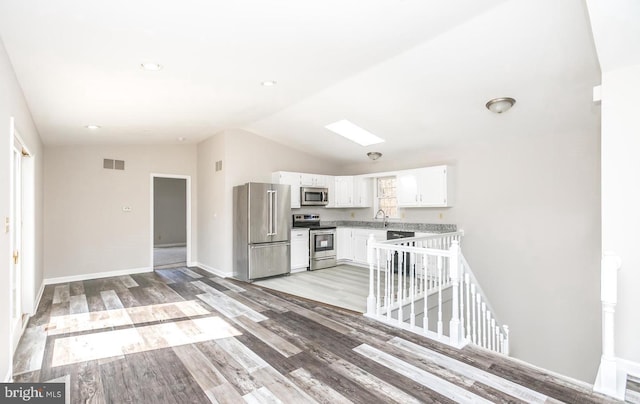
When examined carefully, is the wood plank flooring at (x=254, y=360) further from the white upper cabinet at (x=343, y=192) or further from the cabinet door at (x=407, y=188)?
the white upper cabinet at (x=343, y=192)

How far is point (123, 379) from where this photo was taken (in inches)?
98.0

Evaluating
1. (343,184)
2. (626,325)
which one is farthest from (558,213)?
(343,184)

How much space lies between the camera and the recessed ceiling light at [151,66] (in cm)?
282

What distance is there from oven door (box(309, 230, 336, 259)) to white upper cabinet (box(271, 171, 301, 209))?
0.74 metres

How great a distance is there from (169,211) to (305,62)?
1011 cm

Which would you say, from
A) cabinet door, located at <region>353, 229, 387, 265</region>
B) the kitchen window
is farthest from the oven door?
the kitchen window

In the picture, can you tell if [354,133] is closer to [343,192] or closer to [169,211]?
[343,192]

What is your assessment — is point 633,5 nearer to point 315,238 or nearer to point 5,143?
point 5,143

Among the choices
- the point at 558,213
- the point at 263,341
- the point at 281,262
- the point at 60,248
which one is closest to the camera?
the point at 263,341

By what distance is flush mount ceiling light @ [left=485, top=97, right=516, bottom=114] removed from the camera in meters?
3.77

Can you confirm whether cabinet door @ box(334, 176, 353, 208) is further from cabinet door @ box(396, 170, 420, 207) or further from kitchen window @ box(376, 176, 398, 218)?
cabinet door @ box(396, 170, 420, 207)

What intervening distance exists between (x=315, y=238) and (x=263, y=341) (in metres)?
3.60

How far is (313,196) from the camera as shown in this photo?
22.4ft

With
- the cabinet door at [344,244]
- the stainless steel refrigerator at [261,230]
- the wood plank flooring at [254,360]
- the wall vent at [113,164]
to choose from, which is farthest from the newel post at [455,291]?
the wall vent at [113,164]
